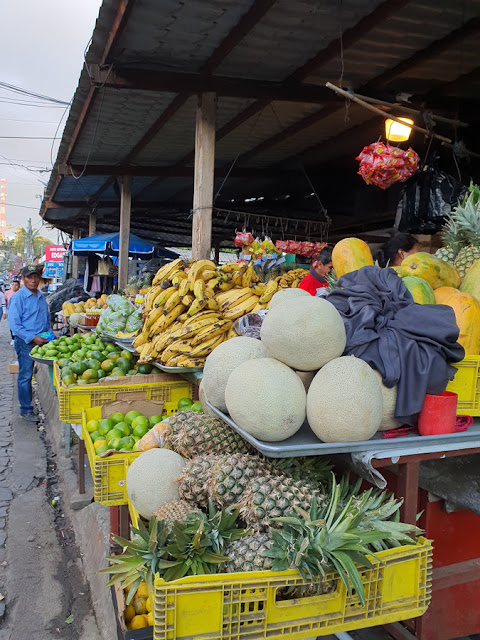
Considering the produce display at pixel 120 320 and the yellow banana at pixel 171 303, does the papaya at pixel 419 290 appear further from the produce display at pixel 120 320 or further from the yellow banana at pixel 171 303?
the produce display at pixel 120 320

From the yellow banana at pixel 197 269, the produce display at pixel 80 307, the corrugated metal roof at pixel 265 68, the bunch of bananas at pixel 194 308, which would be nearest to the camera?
the bunch of bananas at pixel 194 308

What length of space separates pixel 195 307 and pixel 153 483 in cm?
207

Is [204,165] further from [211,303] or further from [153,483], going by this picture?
[153,483]

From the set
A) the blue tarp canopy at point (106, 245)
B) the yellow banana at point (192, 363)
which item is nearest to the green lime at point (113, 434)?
the yellow banana at point (192, 363)

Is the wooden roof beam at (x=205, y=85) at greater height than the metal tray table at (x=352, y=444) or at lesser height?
greater

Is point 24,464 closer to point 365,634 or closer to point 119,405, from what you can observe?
point 119,405

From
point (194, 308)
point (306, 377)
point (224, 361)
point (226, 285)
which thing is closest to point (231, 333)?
point (194, 308)

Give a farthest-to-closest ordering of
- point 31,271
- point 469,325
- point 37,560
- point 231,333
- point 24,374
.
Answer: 1. point 31,271
2. point 24,374
3. point 231,333
4. point 37,560
5. point 469,325

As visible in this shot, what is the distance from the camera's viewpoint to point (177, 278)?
4.66 m

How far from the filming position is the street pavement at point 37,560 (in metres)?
3.04

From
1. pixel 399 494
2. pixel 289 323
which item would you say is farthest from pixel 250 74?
pixel 399 494

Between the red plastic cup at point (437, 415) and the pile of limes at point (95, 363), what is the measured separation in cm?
306

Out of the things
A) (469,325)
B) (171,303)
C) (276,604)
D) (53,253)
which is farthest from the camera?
(53,253)

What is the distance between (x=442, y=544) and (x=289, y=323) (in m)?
1.58
